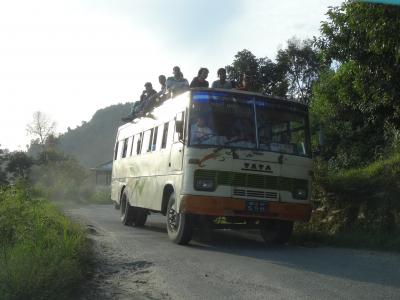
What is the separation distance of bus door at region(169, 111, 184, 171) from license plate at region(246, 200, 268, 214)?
1448mm

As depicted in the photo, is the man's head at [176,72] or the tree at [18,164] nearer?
the man's head at [176,72]

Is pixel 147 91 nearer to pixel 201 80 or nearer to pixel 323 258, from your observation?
pixel 201 80

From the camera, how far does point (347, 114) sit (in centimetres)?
1806

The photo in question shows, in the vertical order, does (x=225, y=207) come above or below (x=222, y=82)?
below

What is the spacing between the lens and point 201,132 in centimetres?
1041

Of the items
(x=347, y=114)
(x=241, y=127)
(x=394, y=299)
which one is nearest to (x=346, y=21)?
(x=241, y=127)

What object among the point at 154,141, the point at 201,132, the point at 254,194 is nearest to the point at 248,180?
the point at 254,194

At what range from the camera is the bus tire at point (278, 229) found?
11242mm

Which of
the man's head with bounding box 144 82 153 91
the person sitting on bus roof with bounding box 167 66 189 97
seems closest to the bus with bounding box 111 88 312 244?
the person sitting on bus roof with bounding box 167 66 189 97

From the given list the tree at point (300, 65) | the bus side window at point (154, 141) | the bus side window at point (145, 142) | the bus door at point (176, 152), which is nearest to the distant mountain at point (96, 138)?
the tree at point (300, 65)

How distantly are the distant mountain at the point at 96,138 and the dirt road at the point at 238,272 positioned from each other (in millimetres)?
97329

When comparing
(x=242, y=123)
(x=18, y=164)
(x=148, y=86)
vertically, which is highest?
(x=18, y=164)

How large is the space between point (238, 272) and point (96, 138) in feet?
345

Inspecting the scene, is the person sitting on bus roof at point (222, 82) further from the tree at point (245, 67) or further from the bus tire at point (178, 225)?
the tree at point (245, 67)
